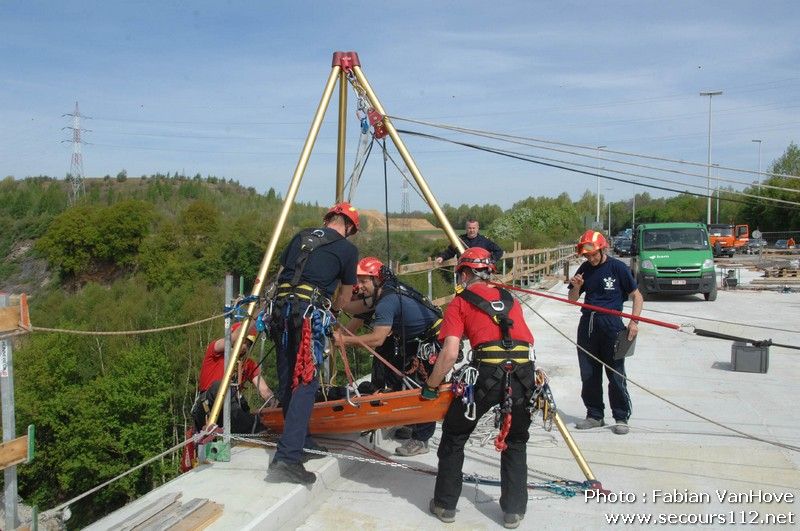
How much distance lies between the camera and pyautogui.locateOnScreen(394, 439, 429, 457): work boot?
5863 millimetres

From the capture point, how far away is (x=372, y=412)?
509 cm

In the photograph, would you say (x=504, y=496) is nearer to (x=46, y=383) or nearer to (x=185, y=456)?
(x=185, y=456)

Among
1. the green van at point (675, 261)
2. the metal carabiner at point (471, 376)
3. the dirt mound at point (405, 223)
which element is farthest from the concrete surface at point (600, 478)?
the green van at point (675, 261)

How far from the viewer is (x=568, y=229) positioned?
190 feet

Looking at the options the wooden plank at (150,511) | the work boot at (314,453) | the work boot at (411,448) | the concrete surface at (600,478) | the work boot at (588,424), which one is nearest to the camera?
the wooden plank at (150,511)

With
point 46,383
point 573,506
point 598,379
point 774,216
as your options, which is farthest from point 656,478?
point 774,216

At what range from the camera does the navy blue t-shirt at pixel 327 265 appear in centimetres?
488

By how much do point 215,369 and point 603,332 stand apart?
3563mm

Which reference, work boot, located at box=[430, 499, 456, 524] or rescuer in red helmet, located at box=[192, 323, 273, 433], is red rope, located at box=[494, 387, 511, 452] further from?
rescuer in red helmet, located at box=[192, 323, 273, 433]

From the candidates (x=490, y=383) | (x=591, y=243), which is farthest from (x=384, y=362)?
(x=591, y=243)

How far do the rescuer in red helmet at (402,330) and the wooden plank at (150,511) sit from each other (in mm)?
1836

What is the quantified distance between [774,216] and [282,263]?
74.9 metres

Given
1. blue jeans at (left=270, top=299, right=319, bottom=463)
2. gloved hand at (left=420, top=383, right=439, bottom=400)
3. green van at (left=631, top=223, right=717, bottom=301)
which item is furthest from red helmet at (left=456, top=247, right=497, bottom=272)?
green van at (left=631, top=223, right=717, bottom=301)

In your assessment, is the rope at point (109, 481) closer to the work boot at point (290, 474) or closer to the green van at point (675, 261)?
the work boot at point (290, 474)
